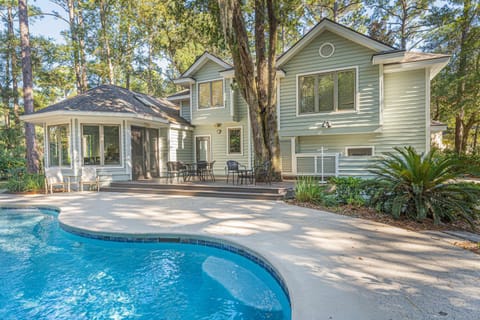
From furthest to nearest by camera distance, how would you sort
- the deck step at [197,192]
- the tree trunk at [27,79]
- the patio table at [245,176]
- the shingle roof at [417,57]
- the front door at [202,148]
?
the front door at [202,148], the tree trunk at [27,79], the patio table at [245,176], the shingle roof at [417,57], the deck step at [197,192]

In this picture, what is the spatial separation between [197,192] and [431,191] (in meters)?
6.41

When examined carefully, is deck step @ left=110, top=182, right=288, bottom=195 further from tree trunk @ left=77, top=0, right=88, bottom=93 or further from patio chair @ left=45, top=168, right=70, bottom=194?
tree trunk @ left=77, top=0, right=88, bottom=93

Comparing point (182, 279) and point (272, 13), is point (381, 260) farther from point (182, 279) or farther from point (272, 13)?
point (272, 13)

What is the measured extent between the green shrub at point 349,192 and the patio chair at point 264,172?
286 centimetres

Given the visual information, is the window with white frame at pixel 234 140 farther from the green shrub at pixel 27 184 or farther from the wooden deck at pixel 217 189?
the green shrub at pixel 27 184

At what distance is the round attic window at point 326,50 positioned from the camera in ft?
34.2

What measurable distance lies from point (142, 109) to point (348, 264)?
11287mm

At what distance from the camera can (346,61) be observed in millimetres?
10242

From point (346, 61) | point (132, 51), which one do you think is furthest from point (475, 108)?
point (132, 51)

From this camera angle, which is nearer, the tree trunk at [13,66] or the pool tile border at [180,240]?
the pool tile border at [180,240]

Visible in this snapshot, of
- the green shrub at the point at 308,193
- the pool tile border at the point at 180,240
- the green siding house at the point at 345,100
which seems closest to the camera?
the pool tile border at the point at 180,240

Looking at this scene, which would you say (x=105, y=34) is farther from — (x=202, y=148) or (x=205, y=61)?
(x=202, y=148)

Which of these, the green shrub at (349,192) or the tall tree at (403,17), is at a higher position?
the tall tree at (403,17)

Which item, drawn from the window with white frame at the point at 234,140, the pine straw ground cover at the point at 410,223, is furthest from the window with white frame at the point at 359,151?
the pine straw ground cover at the point at 410,223
